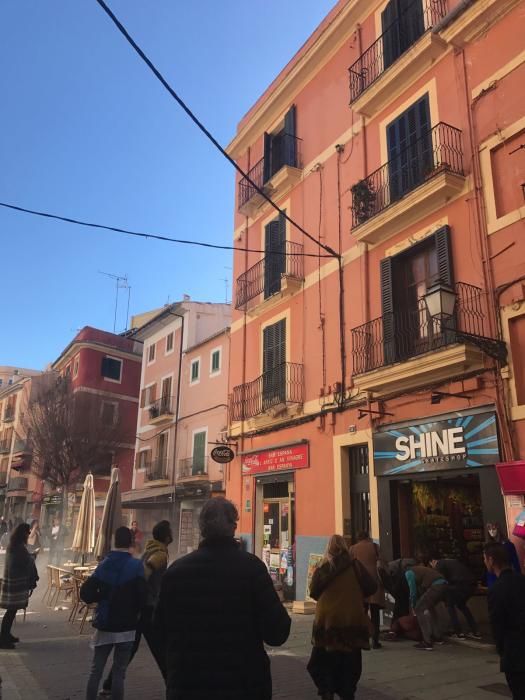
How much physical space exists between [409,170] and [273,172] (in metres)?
6.11

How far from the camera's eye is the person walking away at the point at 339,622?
516 cm

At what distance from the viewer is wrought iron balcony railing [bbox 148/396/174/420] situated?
89.8 ft

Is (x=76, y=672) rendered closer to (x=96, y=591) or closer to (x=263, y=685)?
(x=96, y=591)

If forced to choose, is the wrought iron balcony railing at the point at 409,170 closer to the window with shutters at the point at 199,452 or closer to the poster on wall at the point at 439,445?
the poster on wall at the point at 439,445

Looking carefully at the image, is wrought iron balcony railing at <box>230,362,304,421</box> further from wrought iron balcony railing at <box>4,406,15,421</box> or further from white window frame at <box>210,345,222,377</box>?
wrought iron balcony railing at <box>4,406,15,421</box>

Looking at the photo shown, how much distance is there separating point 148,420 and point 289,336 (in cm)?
1598

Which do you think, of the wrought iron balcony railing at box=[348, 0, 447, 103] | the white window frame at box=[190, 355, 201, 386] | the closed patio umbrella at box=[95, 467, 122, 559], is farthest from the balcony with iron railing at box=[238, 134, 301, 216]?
the white window frame at box=[190, 355, 201, 386]

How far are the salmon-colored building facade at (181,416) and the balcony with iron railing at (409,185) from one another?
11216mm

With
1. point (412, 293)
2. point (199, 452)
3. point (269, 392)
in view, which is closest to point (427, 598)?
point (412, 293)

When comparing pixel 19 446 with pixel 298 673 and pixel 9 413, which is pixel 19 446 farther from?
pixel 298 673

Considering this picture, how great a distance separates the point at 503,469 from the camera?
8.65 meters

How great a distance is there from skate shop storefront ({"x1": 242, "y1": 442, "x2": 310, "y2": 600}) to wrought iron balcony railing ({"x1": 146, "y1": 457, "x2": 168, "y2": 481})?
11381 mm

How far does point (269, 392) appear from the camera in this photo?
1538 centimetres

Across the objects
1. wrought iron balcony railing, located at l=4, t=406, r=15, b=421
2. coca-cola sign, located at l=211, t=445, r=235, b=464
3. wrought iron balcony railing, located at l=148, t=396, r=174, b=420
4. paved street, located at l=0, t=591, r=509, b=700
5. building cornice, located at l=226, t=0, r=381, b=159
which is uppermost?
building cornice, located at l=226, t=0, r=381, b=159
